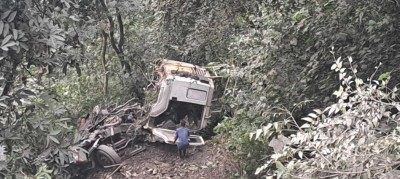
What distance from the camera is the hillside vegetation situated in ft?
8.29

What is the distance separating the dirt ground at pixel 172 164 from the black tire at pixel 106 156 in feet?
0.41

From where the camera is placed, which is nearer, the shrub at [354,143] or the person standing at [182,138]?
the shrub at [354,143]

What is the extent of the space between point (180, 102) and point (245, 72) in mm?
2444

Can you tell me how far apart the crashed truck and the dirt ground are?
16 cm

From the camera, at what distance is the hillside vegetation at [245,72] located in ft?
8.29

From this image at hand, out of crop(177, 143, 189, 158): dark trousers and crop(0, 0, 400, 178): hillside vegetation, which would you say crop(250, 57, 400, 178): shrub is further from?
crop(177, 143, 189, 158): dark trousers

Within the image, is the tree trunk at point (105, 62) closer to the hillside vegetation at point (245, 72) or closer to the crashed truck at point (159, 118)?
the hillside vegetation at point (245, 72)

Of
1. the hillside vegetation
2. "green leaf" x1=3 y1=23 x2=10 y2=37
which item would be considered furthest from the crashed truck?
"green leaf" x1=3 y1=23 x2=10 y2=37

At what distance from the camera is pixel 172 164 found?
7367mm

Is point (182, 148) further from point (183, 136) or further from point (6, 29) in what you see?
point (6, 29)

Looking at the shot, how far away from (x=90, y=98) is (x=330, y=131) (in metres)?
7.55

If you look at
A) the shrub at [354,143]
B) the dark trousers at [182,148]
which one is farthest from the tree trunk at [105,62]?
the shrub at [354,143]

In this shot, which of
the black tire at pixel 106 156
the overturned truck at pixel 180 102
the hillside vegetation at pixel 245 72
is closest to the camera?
the hillside vegetation at pixel 245 72

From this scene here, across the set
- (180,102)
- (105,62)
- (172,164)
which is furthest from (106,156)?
(105,62)
